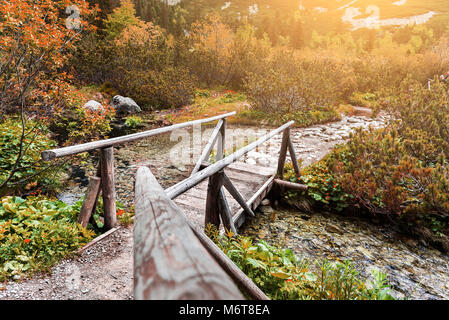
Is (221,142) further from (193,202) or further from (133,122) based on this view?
(133,122)

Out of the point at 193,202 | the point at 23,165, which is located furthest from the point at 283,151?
the point at 23,165

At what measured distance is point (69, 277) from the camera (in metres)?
2.44

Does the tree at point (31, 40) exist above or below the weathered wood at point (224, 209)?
above

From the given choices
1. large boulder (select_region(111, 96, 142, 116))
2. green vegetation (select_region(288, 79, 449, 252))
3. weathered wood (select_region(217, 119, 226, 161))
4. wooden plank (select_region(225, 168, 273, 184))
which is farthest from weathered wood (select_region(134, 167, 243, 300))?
large boulder (select_region(111, 96, 142, 116))

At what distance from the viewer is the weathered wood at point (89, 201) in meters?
3.11

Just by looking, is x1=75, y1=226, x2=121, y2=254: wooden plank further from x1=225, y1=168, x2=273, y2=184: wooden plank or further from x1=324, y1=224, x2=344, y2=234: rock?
x1=324, y1=224, x2=344, y2=234: rock

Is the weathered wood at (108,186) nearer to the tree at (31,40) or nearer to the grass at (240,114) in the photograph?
the tree at (31,40)

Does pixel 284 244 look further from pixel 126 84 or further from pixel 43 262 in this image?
pixel 126 84

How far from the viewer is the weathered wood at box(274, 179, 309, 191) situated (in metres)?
5.46

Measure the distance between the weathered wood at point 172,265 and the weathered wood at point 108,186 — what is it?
2591 millimetres

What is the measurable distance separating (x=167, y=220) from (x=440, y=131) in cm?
651

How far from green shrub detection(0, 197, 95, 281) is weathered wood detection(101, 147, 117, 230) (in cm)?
27

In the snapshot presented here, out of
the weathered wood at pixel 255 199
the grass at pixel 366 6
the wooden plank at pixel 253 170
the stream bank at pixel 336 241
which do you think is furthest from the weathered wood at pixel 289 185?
the grass at pixel 366 6

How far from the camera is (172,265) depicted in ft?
1.79
